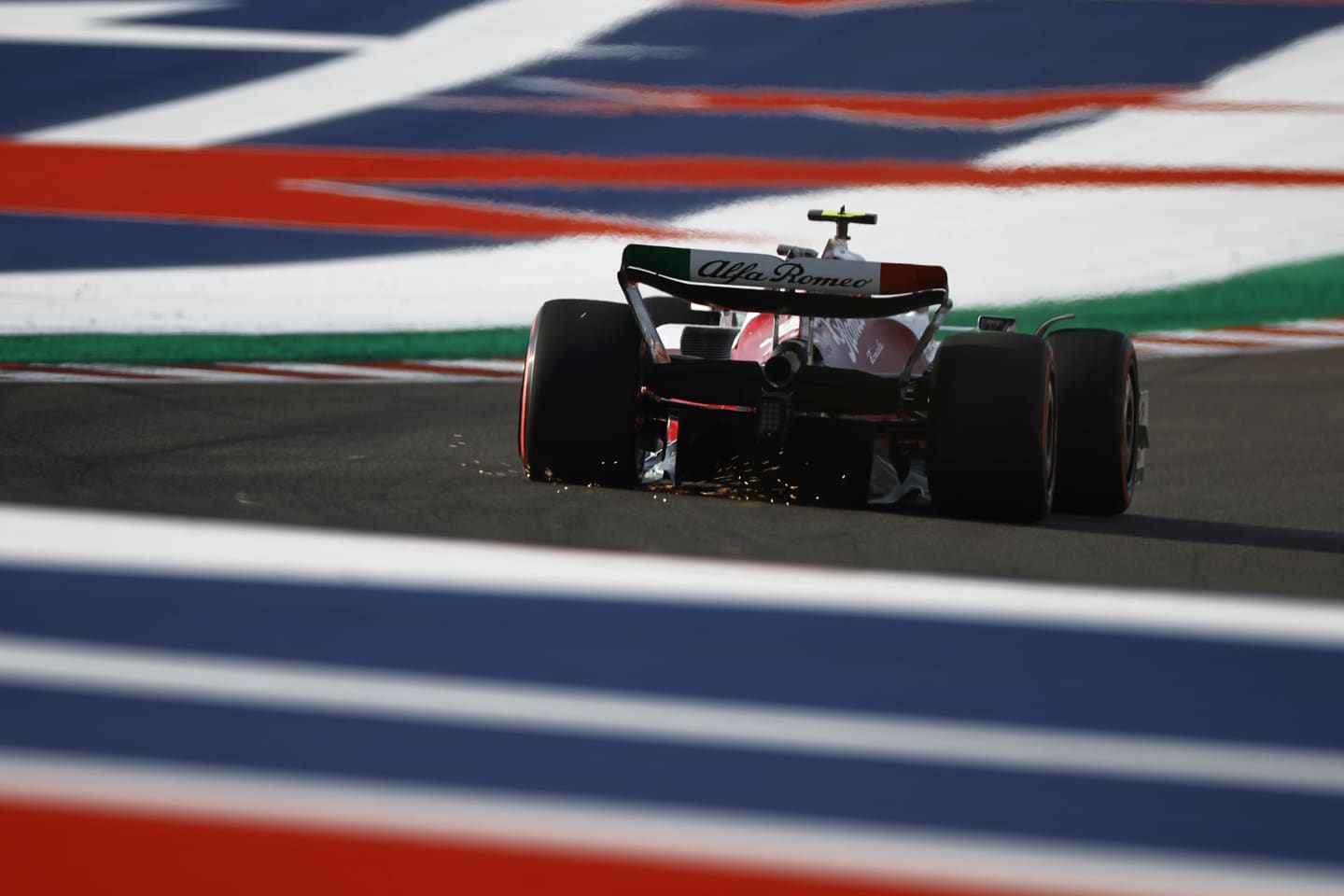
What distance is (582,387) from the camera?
6422 millimetres

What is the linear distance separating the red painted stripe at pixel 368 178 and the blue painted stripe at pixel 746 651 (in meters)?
10.3

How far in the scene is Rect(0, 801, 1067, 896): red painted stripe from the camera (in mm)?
2721

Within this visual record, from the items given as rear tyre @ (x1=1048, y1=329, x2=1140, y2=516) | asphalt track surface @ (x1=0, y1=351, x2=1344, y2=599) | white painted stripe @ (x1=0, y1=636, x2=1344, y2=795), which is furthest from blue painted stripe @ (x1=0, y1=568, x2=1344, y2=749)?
rear tyre @ (x1=1048, y1=329, x2=1140, y2=516)

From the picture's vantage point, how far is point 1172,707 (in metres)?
3.85

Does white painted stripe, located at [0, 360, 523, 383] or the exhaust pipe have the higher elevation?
the exhaust pipe

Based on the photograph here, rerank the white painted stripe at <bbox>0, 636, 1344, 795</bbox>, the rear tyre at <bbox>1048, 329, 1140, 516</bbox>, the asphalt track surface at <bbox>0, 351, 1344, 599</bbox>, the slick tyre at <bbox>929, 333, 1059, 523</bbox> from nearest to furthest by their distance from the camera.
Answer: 1. the white painted stripe at <bbox>0, 636, 1344, 795</bbox>
2. the asphalt track surface at <bbox>0, 351, 1344, 599</bbox>
3. the slick tyre at <bbox>929, 333, 1059, 523</bbox>
4. the rear tyre at <bbox>1048, 329, 1140, 516</bbox>

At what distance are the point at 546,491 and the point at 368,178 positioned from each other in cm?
990

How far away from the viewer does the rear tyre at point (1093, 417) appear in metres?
7.26

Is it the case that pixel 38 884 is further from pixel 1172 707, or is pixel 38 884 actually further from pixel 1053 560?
pixel 1053 560

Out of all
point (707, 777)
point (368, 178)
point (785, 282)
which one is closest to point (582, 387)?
point (785, 282)

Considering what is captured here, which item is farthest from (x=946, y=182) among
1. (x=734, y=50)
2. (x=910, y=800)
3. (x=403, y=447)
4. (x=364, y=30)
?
(x=910, y=800)

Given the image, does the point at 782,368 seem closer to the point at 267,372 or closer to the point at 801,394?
the point at 801,394

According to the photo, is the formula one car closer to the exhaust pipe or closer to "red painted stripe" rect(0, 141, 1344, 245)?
the exhaust pipe

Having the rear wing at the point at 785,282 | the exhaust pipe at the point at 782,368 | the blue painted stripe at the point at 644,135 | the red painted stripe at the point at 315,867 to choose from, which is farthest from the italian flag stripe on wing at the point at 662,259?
the blue painted stripe at the point at 644,135
